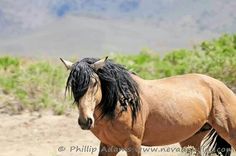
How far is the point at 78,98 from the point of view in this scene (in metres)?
5.69

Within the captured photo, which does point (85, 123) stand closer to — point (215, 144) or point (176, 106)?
point (176, 106)

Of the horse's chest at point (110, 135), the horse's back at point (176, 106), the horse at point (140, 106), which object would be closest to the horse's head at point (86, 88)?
the horse at point (140, 106)

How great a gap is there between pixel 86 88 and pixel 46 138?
4.85m

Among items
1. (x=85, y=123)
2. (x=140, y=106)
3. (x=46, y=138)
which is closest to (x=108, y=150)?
(x=140, y=106)

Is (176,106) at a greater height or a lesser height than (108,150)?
greater

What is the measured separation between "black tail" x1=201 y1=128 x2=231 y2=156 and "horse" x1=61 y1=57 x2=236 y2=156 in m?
0.20

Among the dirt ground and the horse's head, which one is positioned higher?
the horse's head

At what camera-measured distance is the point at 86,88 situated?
223 inches

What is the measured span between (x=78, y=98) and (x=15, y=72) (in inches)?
318

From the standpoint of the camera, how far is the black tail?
7312 mm

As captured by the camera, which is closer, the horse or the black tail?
the horse

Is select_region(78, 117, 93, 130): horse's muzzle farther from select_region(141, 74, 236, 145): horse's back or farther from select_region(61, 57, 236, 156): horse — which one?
select_region(141, 74, 236, 145): horse's back

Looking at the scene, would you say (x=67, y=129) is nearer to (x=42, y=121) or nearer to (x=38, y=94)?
(x=42, y=121)

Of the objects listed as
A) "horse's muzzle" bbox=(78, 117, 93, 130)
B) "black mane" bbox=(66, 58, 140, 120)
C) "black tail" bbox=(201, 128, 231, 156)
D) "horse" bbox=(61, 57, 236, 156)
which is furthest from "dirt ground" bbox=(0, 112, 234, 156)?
"horse's muzzle" bbox=(78, 117, 93, 130)
